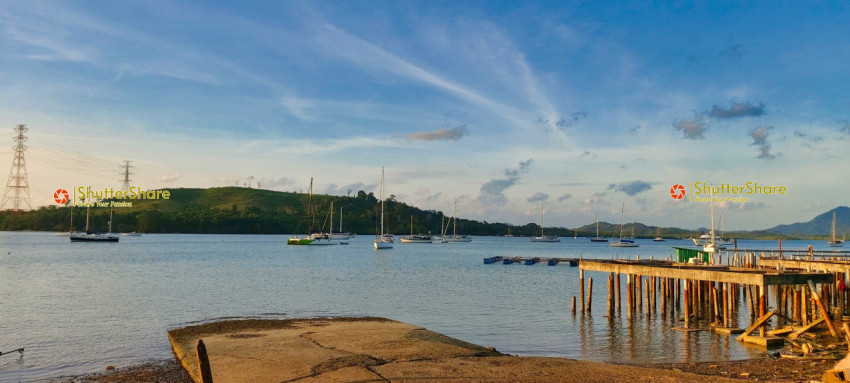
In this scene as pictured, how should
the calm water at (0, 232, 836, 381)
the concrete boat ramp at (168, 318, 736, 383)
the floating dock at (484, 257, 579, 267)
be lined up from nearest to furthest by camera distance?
the concrete boat ramp at (168, 318, 736, 383) → the calm water at (0, 232, 836, 381) → the floating dock at (484, 257, 579, 267)

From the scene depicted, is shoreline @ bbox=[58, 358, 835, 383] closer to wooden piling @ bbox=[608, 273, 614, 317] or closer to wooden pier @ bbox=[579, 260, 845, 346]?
wooden pier @ bbox=[579, 260, 845, 346]

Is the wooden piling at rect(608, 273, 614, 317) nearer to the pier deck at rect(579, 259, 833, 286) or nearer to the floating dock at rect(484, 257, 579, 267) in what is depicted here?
the pier deck at rect(579, 259, 833, 286)

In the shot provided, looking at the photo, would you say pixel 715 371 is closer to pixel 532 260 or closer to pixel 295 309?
pixel 295 309

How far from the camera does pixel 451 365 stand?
18062mm

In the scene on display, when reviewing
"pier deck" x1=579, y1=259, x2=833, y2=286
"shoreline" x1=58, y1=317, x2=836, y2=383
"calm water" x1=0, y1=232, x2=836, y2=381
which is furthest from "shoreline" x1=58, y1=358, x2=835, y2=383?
"pier deck" x1=579, y1=259, x2=833, y2=286

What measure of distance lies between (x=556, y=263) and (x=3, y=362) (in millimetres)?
73754

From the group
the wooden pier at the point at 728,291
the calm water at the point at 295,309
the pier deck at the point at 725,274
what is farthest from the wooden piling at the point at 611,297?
A: the pier deck at the point at 725,274

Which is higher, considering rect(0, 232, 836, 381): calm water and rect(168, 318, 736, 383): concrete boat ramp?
rect(168, 318, 736, 383): concrete boat ramp

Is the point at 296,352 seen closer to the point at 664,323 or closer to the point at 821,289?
the point at 664,323

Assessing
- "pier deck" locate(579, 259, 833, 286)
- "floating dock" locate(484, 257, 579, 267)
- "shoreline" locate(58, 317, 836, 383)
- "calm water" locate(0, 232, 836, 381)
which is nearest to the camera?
"shoreline" locate(58, 317, 836, 383)

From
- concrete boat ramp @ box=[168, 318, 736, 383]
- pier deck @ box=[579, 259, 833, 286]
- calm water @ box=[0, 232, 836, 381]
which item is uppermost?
pier deck @ box=[579, 259, 833, 286]

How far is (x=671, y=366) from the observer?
20422 mm

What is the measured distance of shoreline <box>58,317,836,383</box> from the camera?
17.1 meters

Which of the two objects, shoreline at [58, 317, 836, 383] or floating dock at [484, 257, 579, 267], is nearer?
shoreline at [58, 317, 836, 383]
